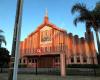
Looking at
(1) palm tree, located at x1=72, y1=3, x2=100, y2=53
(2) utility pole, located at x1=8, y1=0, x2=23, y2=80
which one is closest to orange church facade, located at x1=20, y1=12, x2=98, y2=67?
(1) palm tree, located at x1=72, y1=3, x2=100, y2=53

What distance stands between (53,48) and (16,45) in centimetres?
3176

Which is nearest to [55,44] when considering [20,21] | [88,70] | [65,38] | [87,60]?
[65,38]

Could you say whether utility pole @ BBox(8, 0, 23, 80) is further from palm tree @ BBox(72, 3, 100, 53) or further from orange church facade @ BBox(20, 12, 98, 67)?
orange church facade @ BBox(20, 12, 98, 67)

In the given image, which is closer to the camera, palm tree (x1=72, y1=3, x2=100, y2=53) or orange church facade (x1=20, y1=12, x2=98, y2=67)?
palm tree (x1=72, y1=3, x2=100, y2=53)

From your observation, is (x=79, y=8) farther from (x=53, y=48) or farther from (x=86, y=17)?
(x=53, y=48)

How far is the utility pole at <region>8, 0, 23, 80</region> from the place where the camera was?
1043 centimetres

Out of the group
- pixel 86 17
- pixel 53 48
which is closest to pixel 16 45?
pixel 86 17

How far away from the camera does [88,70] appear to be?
3200 centimetres

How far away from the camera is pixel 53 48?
4247 cm

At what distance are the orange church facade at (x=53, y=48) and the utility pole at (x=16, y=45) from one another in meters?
26.4

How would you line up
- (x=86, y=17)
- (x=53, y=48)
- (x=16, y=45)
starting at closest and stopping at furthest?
(x=16, y=45), (x=86, y=17), (x=53, y=48)

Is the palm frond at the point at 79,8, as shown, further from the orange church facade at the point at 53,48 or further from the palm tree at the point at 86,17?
the orange church facade at the point at 53,48

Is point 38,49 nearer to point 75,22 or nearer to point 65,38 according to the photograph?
point 65,38

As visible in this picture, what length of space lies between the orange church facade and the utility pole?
2638cm
